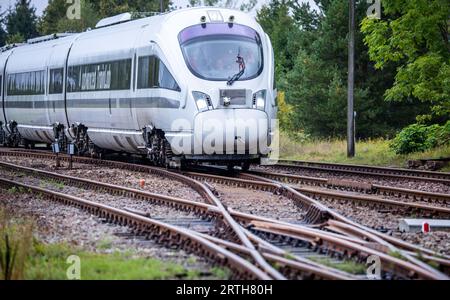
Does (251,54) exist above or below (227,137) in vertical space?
above

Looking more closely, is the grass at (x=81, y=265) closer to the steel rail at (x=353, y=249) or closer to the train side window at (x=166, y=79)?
the steel rail at (x=353, y=249)

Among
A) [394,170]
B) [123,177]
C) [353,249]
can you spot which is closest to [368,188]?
Answer: [394,170]

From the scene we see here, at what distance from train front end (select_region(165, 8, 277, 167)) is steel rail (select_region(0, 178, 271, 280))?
170 inches

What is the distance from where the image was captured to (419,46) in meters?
28.1

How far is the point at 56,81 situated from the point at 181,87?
370 inches

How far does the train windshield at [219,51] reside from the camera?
20.2 m

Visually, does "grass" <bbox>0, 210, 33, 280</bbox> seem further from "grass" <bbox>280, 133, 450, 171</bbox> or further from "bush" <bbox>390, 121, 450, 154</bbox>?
"bush" <bbox>390, 121, 450, 154</bbox>

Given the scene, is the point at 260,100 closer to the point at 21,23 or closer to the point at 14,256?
the point at 14,256

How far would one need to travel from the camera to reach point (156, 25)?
21.4 meters

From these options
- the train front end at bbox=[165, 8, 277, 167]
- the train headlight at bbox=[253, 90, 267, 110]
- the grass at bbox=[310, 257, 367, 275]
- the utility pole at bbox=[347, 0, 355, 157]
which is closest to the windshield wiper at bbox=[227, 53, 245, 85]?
the train front end at bbox=[165, 8, 277, 167]

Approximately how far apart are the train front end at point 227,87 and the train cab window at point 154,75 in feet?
2.03
